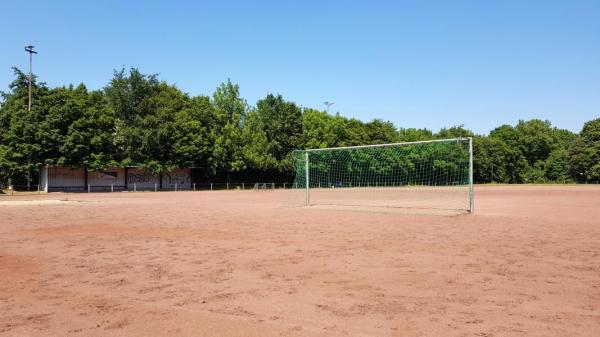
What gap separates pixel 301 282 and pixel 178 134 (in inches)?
1771

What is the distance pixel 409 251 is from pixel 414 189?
118ft

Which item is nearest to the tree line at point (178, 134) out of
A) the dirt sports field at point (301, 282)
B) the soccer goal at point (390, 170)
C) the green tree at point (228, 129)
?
the green tree at point (228, 129)

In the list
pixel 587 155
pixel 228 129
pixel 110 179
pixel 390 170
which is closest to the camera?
pixel 110 179

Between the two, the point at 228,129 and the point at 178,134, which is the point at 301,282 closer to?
the point at 178,134

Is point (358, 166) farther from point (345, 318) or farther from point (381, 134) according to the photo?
point (345, 318)

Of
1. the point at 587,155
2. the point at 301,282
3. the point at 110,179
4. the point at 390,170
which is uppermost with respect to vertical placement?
the point at 587,155

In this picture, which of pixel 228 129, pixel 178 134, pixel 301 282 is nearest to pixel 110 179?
pixel 178 134

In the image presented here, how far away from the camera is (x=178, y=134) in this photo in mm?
49875

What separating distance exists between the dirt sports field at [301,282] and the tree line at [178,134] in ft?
105

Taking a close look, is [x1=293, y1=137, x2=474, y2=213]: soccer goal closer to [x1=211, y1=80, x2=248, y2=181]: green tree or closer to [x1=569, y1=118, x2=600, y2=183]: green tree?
[x1=211, y1=80, x2=248, y2=181]: green tree

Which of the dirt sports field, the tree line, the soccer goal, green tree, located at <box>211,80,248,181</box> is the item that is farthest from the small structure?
the dirt sports field

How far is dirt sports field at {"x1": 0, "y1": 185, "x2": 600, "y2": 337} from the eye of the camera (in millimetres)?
5027

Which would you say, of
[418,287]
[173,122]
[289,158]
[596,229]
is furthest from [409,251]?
[289,158]

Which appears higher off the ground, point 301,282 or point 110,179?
point 110,179
